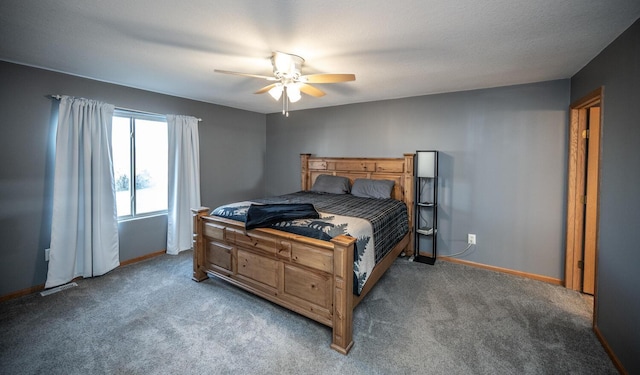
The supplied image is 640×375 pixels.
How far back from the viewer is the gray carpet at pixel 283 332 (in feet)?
6.03

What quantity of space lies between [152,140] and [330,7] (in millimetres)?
3317

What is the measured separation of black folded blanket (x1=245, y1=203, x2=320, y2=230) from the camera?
8.08 ft

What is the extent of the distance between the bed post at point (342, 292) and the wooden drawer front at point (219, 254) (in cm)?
128

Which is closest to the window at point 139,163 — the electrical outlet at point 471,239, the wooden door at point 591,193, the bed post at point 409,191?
the bed post at point 409,191

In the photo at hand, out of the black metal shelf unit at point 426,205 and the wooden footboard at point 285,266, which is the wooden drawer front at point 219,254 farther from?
the black metal shelf unit at point 426,205

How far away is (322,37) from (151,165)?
3149 mm

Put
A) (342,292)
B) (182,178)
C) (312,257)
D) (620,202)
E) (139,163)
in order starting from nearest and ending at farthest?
(620,202), (342,292), (312,257), (139,163), (182,178)

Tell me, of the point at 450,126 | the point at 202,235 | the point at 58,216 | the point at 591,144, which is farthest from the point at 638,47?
the point at 58,216

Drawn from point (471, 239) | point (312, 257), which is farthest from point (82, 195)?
point (471, 239)

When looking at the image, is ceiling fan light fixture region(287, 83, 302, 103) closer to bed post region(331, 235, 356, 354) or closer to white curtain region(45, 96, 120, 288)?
bed post region(331, 235, 356, 354)

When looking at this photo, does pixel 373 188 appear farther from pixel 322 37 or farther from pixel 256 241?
pixel 322 37

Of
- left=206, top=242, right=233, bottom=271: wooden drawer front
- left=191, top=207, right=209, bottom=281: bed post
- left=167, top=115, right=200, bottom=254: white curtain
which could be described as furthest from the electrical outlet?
left=167, top=115, right=200, bottom=254: white curtain

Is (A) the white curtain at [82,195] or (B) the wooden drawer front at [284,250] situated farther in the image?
(A) the white curtain at [82,195]

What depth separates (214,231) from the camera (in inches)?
113
